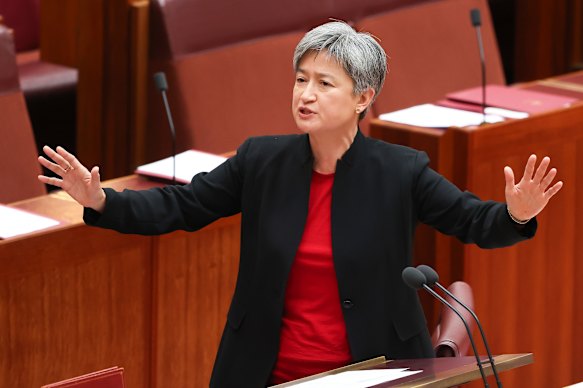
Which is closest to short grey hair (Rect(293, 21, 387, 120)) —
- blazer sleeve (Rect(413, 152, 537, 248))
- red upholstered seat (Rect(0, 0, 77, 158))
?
blazer sleeve (Rect(413, 152, 537, 248))

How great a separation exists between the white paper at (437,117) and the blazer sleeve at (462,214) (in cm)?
75

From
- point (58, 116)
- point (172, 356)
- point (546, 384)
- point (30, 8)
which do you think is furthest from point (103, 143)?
point (546, 384)

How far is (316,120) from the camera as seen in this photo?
1.43m

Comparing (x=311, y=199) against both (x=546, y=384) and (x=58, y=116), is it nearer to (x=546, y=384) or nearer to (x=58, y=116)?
(x=546, y=384)

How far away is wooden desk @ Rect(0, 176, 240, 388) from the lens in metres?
1.77

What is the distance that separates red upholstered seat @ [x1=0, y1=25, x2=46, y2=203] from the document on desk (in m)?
1.15

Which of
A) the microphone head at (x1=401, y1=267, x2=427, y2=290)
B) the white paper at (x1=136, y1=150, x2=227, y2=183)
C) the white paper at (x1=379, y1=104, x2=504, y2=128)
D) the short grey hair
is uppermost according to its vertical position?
the short grey hair

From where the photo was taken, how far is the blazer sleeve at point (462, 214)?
1408mm

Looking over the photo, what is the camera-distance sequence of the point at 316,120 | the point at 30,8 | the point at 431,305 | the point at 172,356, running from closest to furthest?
the point at 316,120 → the point at 172,356 → the point at 431,305 → the point at 30,8

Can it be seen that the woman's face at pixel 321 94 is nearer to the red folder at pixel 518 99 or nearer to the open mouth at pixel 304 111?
the open mouth at pixel 304 111

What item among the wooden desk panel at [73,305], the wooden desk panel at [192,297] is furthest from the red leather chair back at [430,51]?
the wooden desk panel at [73,305]

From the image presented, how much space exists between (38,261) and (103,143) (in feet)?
3.24

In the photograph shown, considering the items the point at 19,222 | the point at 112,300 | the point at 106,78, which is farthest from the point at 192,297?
the point at 106,78

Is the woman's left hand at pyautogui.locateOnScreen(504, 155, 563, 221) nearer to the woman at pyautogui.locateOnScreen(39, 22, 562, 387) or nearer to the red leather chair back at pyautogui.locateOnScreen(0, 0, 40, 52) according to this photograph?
the woman at pyautogui.locateOnScreen(39, 22, 562, 387)
